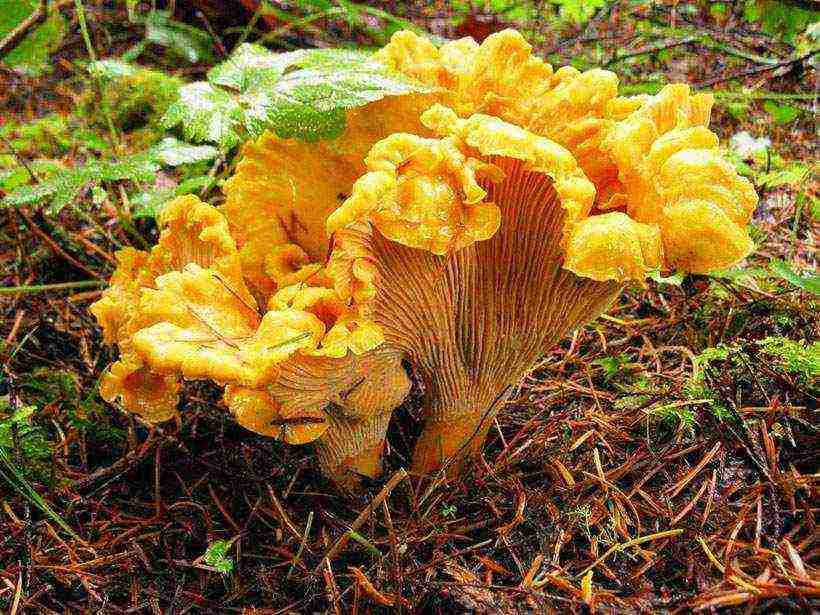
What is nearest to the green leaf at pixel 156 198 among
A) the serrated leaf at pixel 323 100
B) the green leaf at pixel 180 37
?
the serrated leaf at pixel 323 100

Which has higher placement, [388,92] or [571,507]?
[388,92]

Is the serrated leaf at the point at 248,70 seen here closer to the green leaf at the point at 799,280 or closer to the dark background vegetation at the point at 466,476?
the dark background vegetation at the point at 466,476

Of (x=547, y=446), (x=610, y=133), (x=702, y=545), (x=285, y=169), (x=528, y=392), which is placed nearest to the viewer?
(x=610, y=133)

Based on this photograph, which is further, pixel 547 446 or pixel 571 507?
pixel 547 446

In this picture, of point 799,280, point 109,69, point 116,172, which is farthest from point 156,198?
point 799,280

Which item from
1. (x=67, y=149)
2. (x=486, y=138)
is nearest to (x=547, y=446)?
(x=486, y=138)

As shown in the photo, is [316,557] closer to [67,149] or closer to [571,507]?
[571,507]
